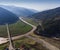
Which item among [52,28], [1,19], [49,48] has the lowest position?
[49,48]

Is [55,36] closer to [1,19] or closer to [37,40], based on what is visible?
[37,40]

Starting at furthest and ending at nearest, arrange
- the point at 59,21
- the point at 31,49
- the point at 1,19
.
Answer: the point at 1,19 < the point at 59,21 < the point at 31,49

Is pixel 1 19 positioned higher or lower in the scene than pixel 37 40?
higher

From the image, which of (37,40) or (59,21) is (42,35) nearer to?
(37,40)

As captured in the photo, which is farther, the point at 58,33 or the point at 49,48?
the point at 58,33

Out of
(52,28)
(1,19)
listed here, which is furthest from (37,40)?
(1,19)

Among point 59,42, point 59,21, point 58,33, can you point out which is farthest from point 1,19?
point 59,42

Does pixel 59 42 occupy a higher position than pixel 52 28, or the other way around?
pixel 52 28

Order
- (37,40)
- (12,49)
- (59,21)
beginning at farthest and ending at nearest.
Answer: (59,21), (37,40), (12,49)

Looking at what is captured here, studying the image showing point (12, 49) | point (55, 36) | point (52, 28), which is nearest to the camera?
point (12, 49)
